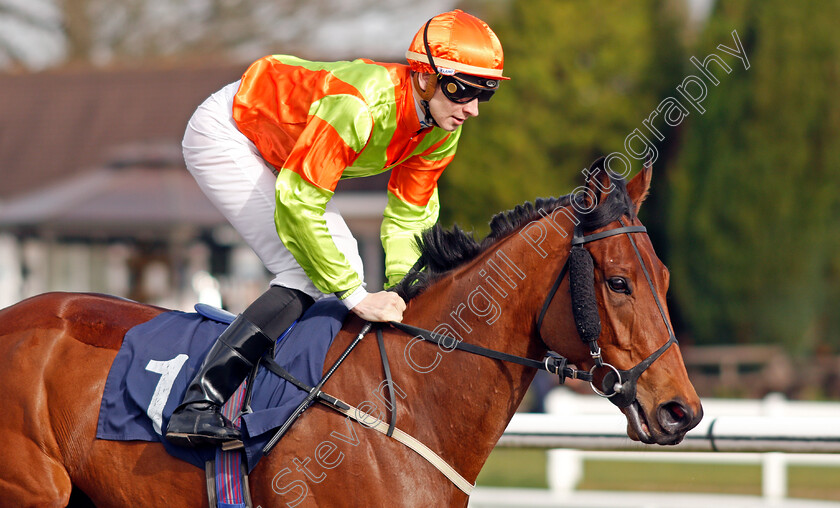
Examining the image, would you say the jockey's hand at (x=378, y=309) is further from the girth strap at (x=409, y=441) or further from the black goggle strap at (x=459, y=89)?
the black goggle strap at (x=459, y=89)

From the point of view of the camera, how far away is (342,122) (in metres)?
2.74

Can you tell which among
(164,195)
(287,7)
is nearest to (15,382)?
(164,195)

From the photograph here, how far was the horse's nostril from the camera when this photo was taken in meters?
2.46

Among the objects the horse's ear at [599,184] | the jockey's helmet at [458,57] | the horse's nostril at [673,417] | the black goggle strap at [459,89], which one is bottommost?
the horse's nostril at [673,417]

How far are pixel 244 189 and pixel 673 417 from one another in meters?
1.50

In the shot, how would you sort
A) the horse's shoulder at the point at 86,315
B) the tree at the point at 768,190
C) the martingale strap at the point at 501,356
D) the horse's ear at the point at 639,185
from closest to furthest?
the martingale strap at the point at 501,356, the horse's ear at the point at 639,185, the horse's shoulder at the point at 86,315, the tree at the point at 768,190

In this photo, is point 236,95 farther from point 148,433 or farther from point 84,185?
point 84,185

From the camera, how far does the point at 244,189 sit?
298 centimetres

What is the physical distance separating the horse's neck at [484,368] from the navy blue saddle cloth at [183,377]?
338 millimetres

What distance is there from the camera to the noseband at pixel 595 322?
2.50 meters

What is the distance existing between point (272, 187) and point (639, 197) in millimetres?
1170

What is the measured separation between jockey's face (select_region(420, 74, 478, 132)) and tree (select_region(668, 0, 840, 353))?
9.83m

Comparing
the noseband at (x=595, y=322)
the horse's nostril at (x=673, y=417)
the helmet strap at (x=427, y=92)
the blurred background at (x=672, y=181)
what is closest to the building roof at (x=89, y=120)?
the blurred background at (x=672, y=181)

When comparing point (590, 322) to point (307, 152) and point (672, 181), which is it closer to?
point (307, 152)
